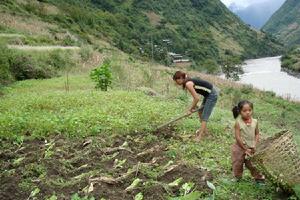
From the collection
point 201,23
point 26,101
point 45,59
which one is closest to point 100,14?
point 201,23

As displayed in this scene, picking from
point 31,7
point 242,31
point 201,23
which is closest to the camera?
point 31,7

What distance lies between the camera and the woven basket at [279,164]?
627cm

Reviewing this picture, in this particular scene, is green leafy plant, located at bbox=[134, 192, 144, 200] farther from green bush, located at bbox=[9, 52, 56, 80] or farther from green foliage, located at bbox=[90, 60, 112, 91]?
green bush, located at bbox=[9, 52, 56, 80]

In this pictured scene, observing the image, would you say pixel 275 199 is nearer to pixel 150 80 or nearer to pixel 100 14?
pixel 150 80

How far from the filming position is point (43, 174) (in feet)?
23.5

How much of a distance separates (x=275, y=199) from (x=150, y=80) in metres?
15.8

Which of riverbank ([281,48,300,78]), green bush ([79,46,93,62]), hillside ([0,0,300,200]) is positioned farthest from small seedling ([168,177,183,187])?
riverbank ([281,48,300,78])

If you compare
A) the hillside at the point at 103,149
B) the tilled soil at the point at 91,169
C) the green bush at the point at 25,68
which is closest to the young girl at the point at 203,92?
the hillside at the point at 103,149

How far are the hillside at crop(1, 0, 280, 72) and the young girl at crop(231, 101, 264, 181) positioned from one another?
36.6 meters

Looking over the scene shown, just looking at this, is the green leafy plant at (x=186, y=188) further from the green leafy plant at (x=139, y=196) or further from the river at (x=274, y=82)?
the river at (x=274, y=82)

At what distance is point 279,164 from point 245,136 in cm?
85

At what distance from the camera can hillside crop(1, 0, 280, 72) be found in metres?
59.6

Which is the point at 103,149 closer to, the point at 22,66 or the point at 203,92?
the point at 203,92

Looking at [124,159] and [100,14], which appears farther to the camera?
[100,14]
